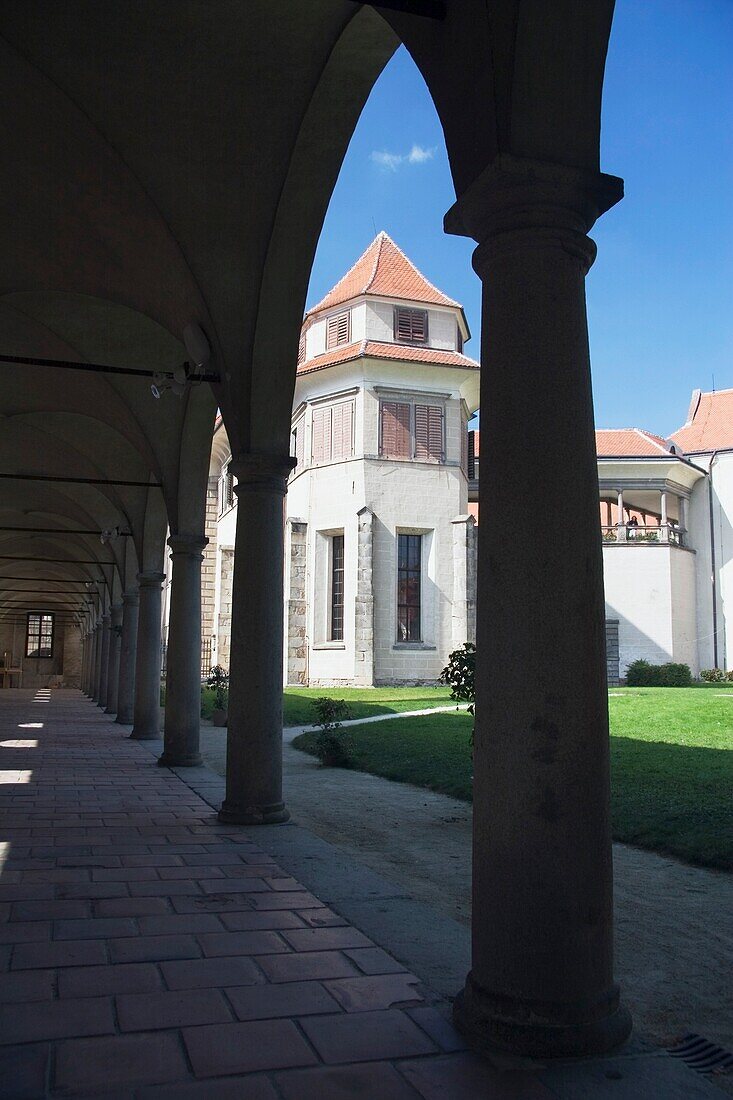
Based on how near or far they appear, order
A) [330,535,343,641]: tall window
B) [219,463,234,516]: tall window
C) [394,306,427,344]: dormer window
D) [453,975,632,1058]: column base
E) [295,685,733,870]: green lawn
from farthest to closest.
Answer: [219,463,234,516]: tall window
[394,306,427,344]: dormer window
[330,535,343,641]: tall window
[295,685,733,870]: green lawn
[453,975,632,1058]: column base

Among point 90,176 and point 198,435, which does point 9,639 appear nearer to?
point 198,435

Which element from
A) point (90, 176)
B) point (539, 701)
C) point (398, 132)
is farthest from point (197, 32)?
point (539, 701)

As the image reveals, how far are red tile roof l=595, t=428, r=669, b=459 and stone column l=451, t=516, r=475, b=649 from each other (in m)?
7.47

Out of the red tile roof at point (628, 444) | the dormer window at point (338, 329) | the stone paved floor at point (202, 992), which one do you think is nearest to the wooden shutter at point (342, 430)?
the dormer window at point (338, 329)

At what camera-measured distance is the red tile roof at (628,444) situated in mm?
38084

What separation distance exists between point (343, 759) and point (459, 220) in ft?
35.0

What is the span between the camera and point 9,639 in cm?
5956

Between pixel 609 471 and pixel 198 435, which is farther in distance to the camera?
pixel 609 471

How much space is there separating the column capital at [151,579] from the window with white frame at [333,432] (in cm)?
1870

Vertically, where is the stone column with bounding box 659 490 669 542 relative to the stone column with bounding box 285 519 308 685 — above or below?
above

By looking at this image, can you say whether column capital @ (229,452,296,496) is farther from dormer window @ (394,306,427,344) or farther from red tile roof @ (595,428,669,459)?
red tile roof @ (595,428,669,459)

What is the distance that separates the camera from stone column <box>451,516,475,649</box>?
108 ft

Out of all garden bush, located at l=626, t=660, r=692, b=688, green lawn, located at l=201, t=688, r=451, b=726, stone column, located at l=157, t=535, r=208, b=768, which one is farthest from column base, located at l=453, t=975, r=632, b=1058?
garden bush, located at l=626, t=660, r=692, b=688

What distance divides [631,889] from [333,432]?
29.6 m
